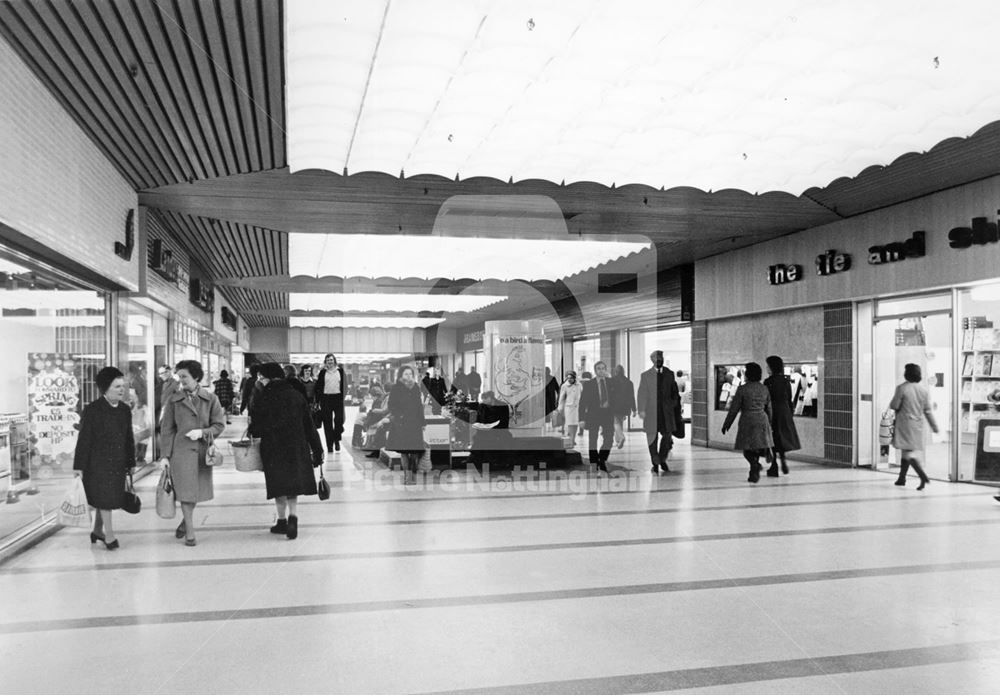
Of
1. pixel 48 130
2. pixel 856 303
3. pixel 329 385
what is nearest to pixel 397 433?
pixel 329 385

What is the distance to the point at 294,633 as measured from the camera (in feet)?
12.4

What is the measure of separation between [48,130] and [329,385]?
6.65m

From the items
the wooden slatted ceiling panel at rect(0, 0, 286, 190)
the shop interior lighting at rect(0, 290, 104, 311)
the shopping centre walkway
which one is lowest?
the shopping centre walkway

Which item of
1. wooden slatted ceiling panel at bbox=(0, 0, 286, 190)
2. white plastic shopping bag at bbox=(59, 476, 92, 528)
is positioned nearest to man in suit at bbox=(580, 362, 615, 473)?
wooden slatted ceiling panel at bbox=(0, 0, 286, 190)

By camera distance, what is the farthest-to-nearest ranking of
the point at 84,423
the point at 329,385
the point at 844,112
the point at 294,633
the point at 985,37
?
the point at 329,385 → the point at 844,112 → the point at 84,423 → the point at 985,37 → the point at 294,633

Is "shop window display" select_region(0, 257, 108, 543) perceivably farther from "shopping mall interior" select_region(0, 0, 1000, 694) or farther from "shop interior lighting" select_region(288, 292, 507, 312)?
"shop interior lighting" select_region(288, 292, 507, 312)

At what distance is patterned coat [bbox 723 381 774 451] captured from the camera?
920 cm

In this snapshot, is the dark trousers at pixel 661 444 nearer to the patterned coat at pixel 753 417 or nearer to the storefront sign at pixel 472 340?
the patterned coat at pixel 753 417

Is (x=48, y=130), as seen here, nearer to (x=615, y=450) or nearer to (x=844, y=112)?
(x=844, y=112)

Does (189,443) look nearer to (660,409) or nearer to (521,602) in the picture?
(521,602)

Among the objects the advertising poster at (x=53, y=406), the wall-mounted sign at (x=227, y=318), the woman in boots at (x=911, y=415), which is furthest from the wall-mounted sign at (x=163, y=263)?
the woman in boots at (x=911, y=415)

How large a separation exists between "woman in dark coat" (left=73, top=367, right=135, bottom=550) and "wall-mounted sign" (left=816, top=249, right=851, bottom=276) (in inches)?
353

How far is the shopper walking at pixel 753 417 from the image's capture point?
9188 mm

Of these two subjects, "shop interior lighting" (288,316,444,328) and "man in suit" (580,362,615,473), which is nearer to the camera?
"man in suit" (580,362,615,473)
